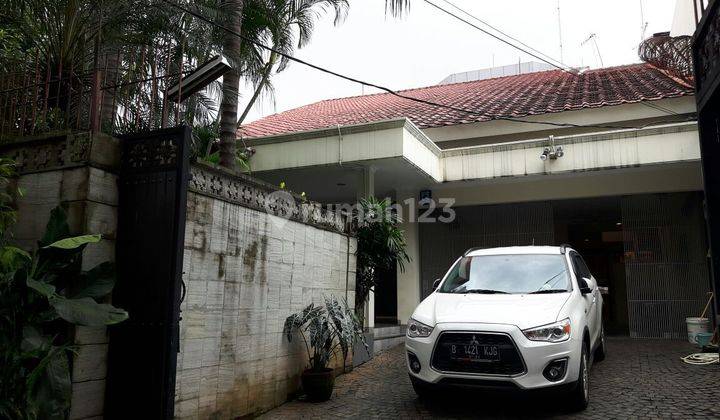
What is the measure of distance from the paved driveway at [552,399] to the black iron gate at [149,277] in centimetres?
192

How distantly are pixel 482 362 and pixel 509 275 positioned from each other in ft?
5.27

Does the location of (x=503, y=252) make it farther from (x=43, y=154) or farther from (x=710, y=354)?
(x=43, y=154)

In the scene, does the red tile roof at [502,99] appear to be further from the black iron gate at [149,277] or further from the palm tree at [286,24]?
the black iron gate at [149,277]

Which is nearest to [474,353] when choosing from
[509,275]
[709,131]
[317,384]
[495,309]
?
[495,309]

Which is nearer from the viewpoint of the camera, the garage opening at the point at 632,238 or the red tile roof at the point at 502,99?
the garage opening at the point at 632,238

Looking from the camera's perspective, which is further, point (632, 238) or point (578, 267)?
point (632, 238)

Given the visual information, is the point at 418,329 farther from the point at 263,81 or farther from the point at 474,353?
the point at 263,81

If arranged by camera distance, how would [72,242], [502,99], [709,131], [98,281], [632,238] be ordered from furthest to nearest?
[502,99]
[632,238]
[709,131]
[98,281]
[72,242]

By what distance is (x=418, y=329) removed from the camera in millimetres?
5738

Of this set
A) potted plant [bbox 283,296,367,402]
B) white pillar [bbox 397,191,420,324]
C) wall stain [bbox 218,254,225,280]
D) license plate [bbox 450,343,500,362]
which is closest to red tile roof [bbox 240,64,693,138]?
white pillar [bbox 397,191,420,324]

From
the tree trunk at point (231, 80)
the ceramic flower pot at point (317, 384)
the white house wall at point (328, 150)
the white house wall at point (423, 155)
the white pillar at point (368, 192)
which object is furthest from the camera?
the white pillar at point (368, 192)

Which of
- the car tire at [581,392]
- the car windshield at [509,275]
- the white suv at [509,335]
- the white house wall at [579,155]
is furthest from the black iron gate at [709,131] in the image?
the white house wall at [579,155]

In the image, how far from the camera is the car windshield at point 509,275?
244 inches

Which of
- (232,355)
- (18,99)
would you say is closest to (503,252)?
(232,355)
